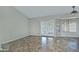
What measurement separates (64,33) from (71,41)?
0.52 feet

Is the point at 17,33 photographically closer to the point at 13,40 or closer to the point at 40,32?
the point at 13,40

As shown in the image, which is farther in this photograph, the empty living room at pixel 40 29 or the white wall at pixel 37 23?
the white wall at pixel 37 23

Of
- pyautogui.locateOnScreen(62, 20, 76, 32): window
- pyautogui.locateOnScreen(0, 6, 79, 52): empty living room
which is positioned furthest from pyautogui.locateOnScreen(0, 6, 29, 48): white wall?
pyautogui.locateOnScreen(62, 20, 76, 32): window

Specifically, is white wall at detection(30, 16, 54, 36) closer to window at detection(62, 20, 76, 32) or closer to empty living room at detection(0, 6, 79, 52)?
empty living room at detection(0, 6, 79, 52)

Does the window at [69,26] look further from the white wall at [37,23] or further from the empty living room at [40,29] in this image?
the white wall at [37,23]

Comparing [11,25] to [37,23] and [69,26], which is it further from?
[69,26]

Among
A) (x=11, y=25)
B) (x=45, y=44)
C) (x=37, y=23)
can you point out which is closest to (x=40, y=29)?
(x=37, y=23)

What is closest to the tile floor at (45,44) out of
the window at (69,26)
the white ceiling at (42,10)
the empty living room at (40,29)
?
the empty living room at (40,29)

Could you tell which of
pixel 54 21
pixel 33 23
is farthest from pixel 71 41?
Result: pixel 33 23

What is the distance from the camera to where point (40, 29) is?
1293 millimetres

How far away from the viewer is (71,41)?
4.26 ft

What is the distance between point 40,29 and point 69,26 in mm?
372

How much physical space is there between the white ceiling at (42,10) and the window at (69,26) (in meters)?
0.14

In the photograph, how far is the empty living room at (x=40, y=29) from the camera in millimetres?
1163
